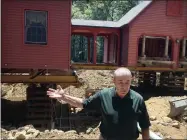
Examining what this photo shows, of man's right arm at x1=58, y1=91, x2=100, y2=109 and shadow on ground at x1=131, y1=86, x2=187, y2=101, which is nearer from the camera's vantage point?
man's right arm at x1=58, y1=91, x2=100, y2=109

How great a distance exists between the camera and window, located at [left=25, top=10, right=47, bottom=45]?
45.4ft

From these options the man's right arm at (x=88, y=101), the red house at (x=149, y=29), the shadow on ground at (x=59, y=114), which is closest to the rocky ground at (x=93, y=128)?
the shadow on ground at (x=59, y=114)

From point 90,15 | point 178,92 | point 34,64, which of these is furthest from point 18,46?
point 90,15

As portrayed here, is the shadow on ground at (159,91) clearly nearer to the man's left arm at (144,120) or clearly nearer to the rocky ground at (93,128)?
the rocky ground at (93,128)

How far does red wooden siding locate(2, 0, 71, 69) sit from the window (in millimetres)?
200

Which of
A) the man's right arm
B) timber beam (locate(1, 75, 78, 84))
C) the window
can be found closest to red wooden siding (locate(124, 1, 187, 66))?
timber beam (locate(1, 75, 78, 84))

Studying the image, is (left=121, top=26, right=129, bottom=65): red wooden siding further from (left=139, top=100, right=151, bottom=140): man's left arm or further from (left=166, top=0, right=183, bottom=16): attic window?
(left=139, top=100, right=151, bottom=140): man's left arm

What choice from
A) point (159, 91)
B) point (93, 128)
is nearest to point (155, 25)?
point (159, 91)

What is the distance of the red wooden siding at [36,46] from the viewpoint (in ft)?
44.8

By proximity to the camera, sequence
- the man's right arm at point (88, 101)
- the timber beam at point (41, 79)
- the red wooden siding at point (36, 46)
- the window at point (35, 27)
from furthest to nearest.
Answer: the timber beam at point (41, 79)
the window at point (35, 27)
the red wooden siding at point (36, 46)
the man's right arm at point (88, 101)

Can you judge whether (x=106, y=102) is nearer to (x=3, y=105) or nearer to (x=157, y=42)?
(x=3, y=105)

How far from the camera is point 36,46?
45.6ft

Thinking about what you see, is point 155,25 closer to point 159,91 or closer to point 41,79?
point 159,91

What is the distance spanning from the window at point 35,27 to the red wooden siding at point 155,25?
6.10m
